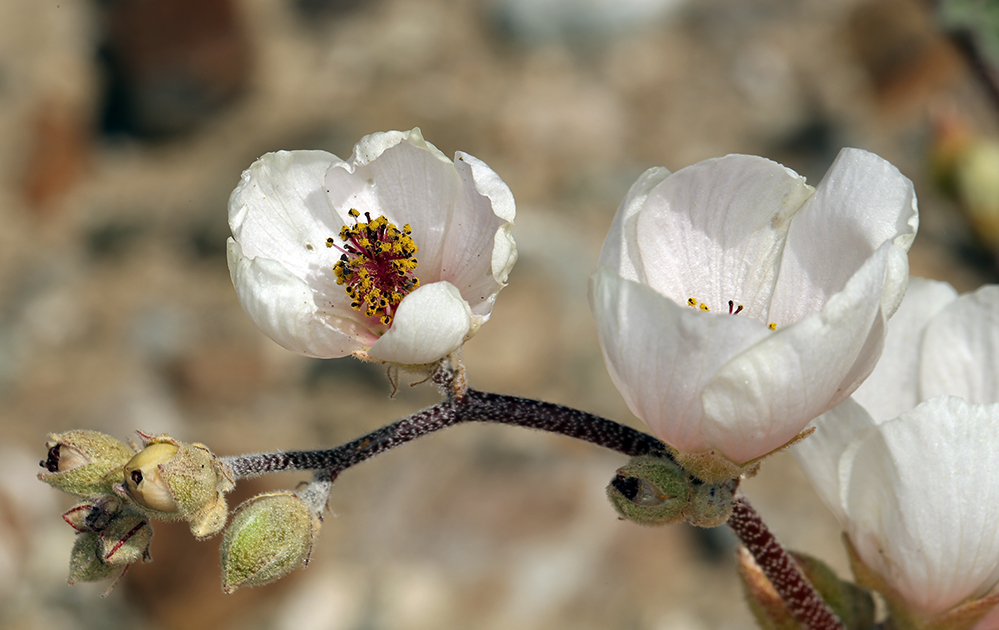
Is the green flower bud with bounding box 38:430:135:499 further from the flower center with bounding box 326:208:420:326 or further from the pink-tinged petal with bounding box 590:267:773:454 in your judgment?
the pink-tinged petal with bounding box 590:267:773:454

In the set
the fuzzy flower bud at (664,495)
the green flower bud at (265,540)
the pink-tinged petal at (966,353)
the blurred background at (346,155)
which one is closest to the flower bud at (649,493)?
the fuzzy flower bud at (664,495)

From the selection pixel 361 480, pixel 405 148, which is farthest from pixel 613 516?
pixel 405 148

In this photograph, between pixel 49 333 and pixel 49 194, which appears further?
pixel 49 194

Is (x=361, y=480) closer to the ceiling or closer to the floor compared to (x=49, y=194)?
closer to the floor

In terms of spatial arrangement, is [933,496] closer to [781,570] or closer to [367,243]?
[781,570]

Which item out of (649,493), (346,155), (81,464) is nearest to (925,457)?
(649,493)

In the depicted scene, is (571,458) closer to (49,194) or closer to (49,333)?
(49,333)

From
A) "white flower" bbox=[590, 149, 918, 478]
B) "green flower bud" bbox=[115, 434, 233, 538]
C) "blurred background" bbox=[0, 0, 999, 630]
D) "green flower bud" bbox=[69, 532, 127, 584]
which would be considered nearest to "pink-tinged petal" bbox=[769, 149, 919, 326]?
"white flower" bbox=[590, 149, 918, 478]
